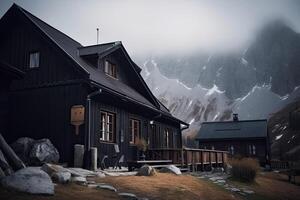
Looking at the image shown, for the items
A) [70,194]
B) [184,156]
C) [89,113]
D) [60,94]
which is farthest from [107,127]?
[70,194]

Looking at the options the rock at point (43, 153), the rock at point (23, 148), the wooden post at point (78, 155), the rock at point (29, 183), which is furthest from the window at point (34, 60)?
the rock at point (29, 183)

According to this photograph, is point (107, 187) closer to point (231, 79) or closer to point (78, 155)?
point (78, 155)

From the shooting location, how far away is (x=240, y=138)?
135 ft

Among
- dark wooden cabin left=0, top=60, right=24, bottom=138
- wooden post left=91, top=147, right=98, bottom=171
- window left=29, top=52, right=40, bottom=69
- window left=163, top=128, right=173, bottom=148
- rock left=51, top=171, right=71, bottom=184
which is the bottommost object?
rock left=51, top=171, right=71, bottom=184

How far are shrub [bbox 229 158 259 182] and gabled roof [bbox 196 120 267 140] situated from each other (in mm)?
21644

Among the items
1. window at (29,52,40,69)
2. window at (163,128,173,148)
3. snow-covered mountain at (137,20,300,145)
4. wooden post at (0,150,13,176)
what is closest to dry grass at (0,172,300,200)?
wooden post at (0,150,13,176)

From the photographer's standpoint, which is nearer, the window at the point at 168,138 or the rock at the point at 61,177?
the rock at the point at 61,177

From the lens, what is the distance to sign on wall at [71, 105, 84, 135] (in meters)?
15.6

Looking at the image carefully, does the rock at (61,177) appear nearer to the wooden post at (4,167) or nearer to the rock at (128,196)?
the wooden post at (4,167)

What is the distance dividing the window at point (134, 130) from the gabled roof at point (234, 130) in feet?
76.2

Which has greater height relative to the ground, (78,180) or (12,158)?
(12,158)

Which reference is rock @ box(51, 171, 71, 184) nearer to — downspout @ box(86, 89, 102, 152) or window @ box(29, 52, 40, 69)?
downspout @ box(86, 89, 102, 152)

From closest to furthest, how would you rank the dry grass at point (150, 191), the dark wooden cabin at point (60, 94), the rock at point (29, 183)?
the rock at point (29, 183), the dry grass at point (150, 191), the dark wooden cabin at point (60, 94)

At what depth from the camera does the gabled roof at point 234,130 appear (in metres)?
41.1
